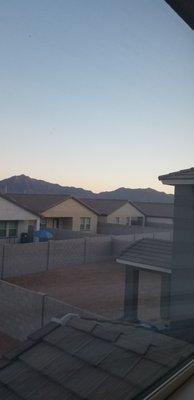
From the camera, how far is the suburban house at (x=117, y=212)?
2184 centimetres

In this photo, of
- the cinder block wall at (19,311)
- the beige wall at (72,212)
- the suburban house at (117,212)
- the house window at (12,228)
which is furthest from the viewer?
the suburban house at (117,212)

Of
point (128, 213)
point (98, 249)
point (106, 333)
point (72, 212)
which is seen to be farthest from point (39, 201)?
point (106, 333)

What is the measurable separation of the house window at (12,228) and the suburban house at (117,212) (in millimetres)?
5798

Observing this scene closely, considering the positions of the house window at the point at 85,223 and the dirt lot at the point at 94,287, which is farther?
the house window at the point at 85,223

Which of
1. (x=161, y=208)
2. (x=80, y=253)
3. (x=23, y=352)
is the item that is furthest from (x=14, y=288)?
(x=161, y=208)

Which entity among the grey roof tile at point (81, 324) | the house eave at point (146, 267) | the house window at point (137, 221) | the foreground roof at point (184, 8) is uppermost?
the foreground roof at point (184, 8)

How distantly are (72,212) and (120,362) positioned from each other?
1854 centimetres

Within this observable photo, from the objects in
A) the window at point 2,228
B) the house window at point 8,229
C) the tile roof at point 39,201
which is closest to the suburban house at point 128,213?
the tile roof at point 39,201

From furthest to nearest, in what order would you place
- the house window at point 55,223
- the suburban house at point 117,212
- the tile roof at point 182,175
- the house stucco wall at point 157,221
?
the house stucco wall at point 157,221, the suburban house at point 117,212, the house window at point 55,223, the tile roof at point 182,175

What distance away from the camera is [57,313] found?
5.54 metres

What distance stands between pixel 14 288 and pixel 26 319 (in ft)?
1.79

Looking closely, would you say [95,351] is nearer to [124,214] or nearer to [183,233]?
[183,233]

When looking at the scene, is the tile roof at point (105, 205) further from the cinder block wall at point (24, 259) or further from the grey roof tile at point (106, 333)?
the grey roof tile at point (106, 333)

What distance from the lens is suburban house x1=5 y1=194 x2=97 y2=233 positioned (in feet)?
60.7
